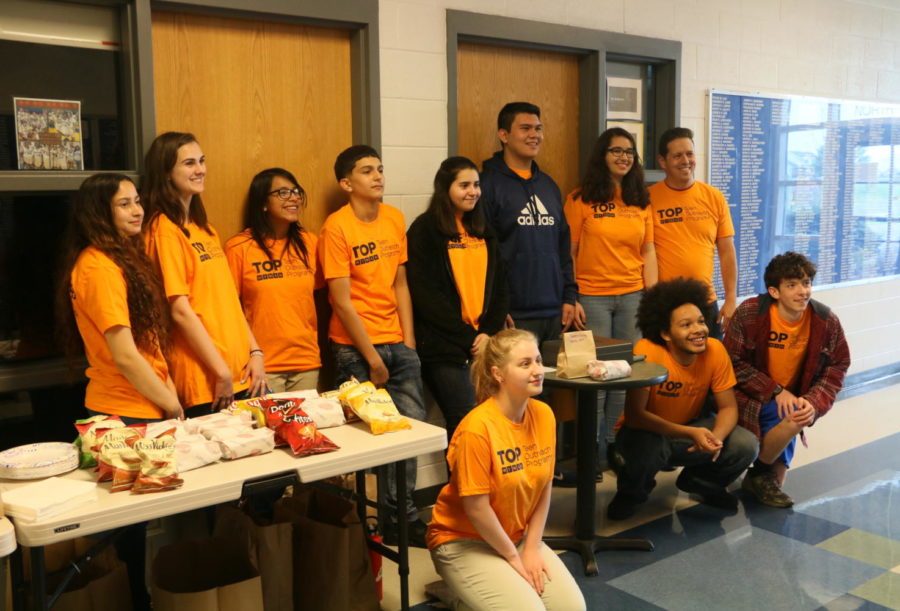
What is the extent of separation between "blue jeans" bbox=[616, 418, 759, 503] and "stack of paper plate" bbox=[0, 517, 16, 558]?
236 centimetres

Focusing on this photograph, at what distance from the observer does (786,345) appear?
373 cm

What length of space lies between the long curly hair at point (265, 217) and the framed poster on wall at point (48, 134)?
0.59 m

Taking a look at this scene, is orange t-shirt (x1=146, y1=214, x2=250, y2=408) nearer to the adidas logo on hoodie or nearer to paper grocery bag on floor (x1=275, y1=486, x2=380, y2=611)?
paper grocery bag on floor (x1=275, y1=486, x2=380, y2=611)

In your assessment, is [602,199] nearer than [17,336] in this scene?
No

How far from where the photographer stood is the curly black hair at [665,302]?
343cm

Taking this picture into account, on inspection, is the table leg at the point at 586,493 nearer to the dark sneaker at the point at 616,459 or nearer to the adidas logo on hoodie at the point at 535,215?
the dark sneaker at the point at 616,459

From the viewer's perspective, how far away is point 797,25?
5.30 meters

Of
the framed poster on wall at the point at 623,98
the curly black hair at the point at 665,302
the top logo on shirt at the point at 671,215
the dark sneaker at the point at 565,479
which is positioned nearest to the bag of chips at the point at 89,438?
the curly black hair at the point at 665,302

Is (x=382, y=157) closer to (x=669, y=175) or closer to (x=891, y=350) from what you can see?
(x=669, y=175)

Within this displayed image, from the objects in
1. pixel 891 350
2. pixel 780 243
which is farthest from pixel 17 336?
pixel 891 350

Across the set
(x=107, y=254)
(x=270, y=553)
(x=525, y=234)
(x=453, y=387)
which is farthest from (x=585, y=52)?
(x=270, y=553)

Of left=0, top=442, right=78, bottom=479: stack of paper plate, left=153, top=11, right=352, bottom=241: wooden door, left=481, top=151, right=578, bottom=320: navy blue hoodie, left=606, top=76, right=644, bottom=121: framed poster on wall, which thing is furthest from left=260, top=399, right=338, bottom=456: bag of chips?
left=606, top=76, right=644, bottom=121: framed poster on wall

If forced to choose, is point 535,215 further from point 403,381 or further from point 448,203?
point 403,381

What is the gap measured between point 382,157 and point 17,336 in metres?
1.53
